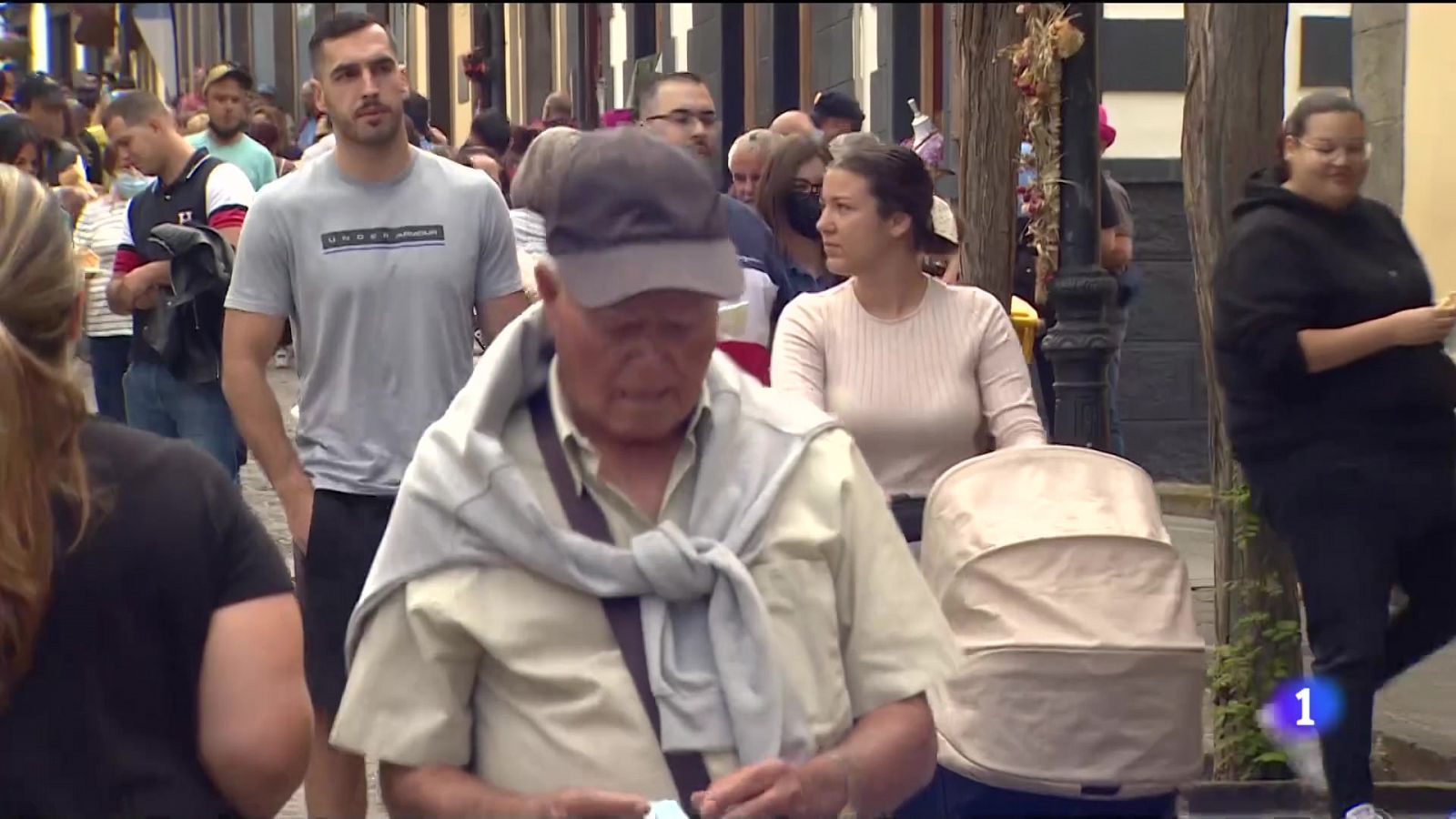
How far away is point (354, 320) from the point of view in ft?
19.3

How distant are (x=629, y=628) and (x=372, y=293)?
2976 mm

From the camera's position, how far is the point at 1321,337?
6414 millimetres

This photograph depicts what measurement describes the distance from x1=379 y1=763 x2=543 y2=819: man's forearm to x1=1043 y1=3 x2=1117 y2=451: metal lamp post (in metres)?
5.10

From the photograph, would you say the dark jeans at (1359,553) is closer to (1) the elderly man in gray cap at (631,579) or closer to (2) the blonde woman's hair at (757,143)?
(2) the blonde woman's hair at (757,143)

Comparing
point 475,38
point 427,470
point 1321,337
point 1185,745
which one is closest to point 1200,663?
point 1185,745

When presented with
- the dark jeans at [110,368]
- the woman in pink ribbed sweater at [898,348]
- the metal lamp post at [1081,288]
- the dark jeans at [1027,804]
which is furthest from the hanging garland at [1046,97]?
the dark jeans at [110,368]

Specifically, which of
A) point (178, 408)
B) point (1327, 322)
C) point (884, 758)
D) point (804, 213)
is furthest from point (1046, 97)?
point (884, 758)

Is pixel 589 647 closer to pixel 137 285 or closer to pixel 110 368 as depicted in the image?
pixel 137 285

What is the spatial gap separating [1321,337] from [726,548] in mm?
3710

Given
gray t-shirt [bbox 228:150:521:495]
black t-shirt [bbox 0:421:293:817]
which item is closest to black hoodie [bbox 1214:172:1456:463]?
gray t-shirt [bbox 228:150:521:495]

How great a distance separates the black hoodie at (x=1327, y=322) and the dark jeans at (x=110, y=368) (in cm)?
518

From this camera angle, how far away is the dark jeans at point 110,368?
404 inches

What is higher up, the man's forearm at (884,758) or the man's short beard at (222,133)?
the man's forearm at (884,758)

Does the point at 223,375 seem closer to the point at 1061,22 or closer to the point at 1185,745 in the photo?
the point at 1185,745
